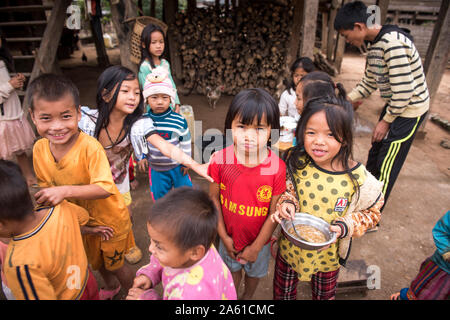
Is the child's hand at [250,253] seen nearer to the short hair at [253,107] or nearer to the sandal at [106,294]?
the short hair at [253,107]

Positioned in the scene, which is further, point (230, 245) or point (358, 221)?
point (230, 245)

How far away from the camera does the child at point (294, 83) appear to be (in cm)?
294

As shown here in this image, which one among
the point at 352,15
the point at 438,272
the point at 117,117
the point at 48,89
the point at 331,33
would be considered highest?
the point at 352,15

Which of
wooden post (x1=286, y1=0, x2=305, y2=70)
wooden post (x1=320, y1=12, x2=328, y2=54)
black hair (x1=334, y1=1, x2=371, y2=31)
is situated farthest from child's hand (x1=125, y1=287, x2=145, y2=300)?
wooden post (x1=320, y1=12, x2=328, y2=54)

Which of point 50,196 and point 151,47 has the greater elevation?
point 151,47

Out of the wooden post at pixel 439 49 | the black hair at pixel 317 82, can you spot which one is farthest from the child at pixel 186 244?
the wooden post at pixel 439 49

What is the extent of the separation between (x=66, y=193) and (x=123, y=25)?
3273 millimetres

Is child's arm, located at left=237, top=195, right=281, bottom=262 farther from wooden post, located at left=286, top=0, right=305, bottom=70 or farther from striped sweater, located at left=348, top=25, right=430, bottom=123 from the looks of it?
wooden post, located at left=286, top=0, right=305, bottom=70

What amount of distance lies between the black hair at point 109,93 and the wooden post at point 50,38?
2.51m

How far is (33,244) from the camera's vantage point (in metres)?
1.06

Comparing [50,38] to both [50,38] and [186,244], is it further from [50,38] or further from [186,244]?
[186,244]

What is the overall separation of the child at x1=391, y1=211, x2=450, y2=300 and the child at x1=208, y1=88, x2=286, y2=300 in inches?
34.4

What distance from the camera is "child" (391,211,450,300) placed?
146 centimetres

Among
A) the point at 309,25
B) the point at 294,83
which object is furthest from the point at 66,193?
the point at 309,25
